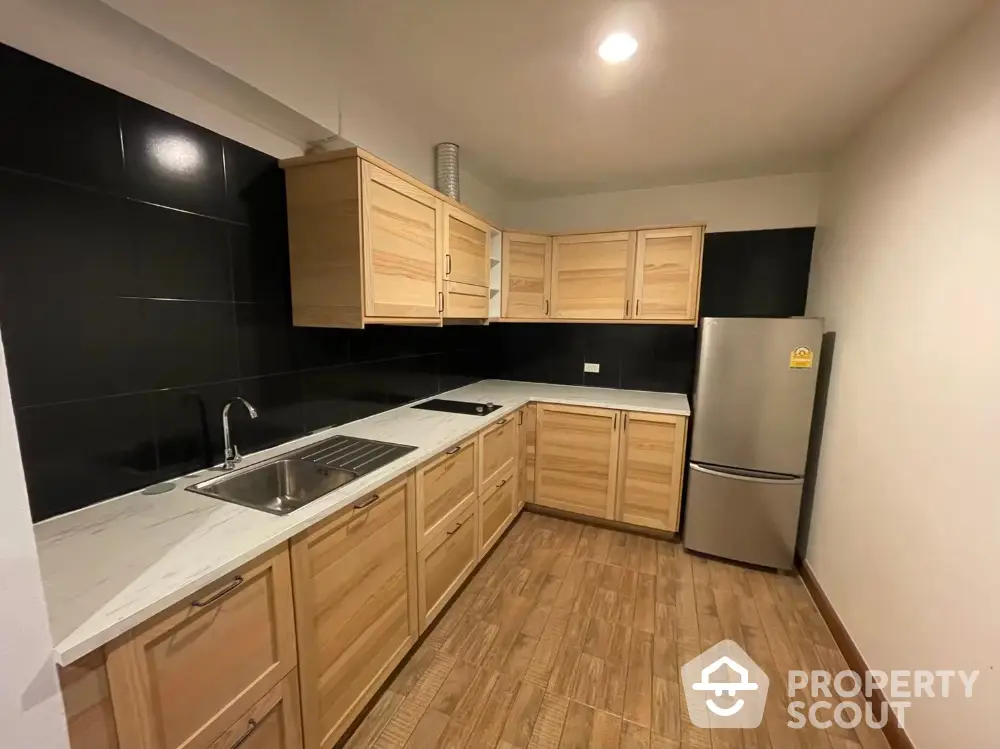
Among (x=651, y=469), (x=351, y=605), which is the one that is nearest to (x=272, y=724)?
(x=351, y=605)

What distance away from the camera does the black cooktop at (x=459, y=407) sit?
8.06 feet

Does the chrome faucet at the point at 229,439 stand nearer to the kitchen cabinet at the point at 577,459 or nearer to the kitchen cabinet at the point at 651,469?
the kitchen cabinet at the point at 577,459

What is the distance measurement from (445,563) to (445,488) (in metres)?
0.39

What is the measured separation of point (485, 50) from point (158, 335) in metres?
1.58

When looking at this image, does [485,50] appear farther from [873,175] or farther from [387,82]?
[873,175]

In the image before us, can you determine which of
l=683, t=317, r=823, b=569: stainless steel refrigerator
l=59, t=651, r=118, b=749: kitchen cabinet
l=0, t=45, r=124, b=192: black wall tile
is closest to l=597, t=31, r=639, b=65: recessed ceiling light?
l=683, t=317, r=823, b=569: stainless steel refrigerator

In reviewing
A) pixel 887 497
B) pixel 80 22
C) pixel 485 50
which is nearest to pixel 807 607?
pixel 887 497

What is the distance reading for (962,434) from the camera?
1259 millimetres

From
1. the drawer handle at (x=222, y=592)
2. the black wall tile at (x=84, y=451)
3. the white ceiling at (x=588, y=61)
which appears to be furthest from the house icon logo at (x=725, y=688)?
the white ceiling at (x=588, y=61)

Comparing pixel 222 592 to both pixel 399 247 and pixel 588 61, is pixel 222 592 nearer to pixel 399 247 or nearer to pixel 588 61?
pixel 399 247

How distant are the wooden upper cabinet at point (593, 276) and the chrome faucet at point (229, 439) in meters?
2.17

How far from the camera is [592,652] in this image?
5.97 ft

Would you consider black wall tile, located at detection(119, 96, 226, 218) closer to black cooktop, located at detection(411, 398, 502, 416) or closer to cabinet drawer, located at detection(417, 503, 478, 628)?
black cooktop, located at detection(411, 398, 502, 416)

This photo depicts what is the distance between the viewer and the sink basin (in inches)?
56.8
